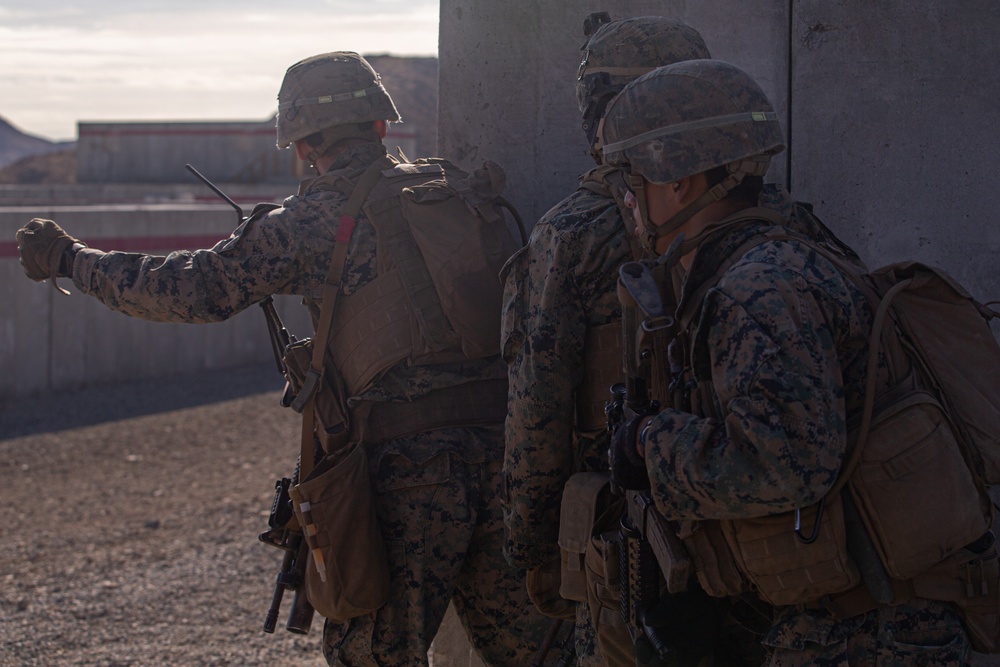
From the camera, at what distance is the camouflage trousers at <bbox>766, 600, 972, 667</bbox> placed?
2004mm

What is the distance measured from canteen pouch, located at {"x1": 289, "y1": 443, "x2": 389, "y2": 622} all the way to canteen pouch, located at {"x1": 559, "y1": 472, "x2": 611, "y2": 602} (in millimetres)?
708

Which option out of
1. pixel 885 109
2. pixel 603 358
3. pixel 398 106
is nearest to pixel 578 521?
pixel 603 358

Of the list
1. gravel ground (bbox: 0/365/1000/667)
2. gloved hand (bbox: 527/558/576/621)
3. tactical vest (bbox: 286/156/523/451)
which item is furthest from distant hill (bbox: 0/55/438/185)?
gloved hand (bbox: 527/558/576/621)

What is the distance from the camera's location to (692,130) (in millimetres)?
2207

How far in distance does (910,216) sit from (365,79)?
174 centimetres

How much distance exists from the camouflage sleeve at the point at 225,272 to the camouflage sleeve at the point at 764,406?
1551 mm

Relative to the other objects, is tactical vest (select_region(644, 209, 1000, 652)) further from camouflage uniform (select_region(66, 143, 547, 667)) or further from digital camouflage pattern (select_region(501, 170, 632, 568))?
camouflage uniform (select_region(66, 143, 547, 667))

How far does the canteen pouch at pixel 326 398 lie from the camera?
3.28 meters

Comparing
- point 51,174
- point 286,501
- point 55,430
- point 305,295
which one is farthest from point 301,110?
point 51,174

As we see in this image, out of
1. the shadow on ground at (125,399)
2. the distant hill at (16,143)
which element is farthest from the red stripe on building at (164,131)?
→ the shadow on ground at (125,399)

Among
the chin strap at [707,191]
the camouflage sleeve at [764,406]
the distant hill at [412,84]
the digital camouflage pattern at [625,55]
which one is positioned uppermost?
the distant hill at [412,84]

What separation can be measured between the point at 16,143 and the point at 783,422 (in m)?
58.2

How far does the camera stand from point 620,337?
2666 millimetres

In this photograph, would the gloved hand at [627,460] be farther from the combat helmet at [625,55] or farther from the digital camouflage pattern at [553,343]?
the combat helmet at [625,55]
